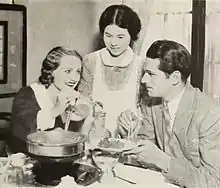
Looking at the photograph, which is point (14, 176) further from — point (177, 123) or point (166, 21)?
point (166, 21)

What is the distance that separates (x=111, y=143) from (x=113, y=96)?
0.12 meters

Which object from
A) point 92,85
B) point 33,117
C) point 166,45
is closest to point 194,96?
point 166,45

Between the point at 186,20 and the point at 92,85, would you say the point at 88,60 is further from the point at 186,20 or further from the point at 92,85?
the point at 186,20

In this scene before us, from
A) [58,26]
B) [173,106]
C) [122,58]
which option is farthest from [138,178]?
[58,26]

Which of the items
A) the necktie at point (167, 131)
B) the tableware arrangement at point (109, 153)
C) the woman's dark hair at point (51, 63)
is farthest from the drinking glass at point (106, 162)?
the woman's dark hair at point (51, 63)

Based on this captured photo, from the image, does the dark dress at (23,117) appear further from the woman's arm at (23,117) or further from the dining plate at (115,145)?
the dining plate at (115,145)

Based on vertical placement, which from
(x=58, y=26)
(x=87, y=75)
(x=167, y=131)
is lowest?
(x=167, y=131)

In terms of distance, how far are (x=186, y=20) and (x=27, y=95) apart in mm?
454

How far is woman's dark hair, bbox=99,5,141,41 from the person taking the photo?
1.05 m

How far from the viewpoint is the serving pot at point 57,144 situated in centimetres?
111

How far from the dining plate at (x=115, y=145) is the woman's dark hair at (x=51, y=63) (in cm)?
21

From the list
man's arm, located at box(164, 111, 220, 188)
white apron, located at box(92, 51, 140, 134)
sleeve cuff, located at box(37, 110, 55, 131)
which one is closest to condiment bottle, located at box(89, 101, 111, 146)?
white apron, located at box(92, 51, 140, 134)

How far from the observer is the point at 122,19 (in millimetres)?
1061

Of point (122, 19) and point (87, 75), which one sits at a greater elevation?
point (122, 19)
